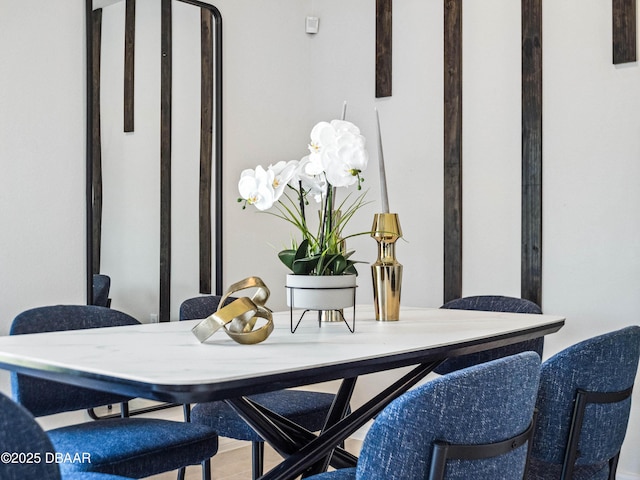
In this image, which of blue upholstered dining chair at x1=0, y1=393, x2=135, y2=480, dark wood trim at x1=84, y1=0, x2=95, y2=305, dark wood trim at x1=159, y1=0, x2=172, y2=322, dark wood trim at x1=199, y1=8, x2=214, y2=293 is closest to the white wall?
dark wood trim at x1=84, y1=0, x2=95, y2=305

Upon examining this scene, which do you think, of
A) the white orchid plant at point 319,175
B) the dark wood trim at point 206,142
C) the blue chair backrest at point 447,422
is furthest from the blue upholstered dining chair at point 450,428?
the dark wood trim at point 206,142

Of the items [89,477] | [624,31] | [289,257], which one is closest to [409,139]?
[624,31]

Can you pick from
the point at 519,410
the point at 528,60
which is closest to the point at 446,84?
the point at 528,60

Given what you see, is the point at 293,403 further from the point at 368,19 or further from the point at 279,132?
the point at 368,19

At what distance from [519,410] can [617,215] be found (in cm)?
210

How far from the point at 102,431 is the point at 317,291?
2.53 ft

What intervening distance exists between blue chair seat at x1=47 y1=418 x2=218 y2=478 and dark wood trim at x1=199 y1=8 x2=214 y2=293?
5.17 feet

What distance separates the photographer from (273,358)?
1.56 m

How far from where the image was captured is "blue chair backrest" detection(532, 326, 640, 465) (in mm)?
1883

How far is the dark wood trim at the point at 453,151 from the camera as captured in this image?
380 cm

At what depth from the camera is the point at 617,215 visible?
3289mm

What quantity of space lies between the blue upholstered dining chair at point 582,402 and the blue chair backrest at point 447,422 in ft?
1.76

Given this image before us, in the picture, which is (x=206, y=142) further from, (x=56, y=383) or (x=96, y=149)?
(x=56, y=383)

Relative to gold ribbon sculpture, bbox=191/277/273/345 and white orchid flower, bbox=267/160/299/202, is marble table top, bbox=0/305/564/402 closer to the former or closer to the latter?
gold ribbon sculpture, bbox=191/277/273/345
